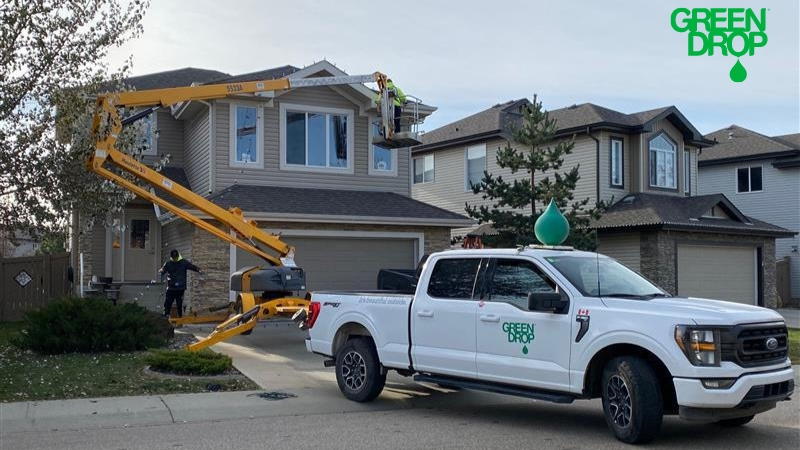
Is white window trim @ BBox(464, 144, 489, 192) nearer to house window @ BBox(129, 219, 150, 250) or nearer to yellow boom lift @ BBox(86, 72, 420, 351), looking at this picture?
house window @ BBox(129, 219, 150, 250)

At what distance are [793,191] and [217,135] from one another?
76.8 feet

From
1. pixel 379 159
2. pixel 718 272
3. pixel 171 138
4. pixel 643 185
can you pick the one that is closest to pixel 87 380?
pixel 379 159

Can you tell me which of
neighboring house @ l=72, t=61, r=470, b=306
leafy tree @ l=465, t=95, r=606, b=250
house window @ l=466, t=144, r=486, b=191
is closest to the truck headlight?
neighboring house @ l=72, t=61, r=470, b=306

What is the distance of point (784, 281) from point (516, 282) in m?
26.7

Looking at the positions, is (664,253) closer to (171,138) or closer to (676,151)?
(676,151)

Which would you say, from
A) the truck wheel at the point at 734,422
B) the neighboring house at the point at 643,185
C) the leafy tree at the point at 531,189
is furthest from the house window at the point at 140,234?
the truck wheel at the point at 734,422

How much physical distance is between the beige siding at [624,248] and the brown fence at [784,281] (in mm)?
10179

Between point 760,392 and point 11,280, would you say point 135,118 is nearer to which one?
point 11,280

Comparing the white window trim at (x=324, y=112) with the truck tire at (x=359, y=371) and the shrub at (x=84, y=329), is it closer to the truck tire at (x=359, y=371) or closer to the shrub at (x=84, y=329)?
the shrub at (x=84, y=329)

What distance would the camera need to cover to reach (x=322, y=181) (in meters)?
20.4

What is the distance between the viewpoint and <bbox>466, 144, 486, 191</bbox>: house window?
28250 mm

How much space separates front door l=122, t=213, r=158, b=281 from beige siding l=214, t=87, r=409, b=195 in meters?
Answer: 4.06

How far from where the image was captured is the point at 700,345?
7383mm

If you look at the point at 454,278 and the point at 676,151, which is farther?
the point at 676,151
